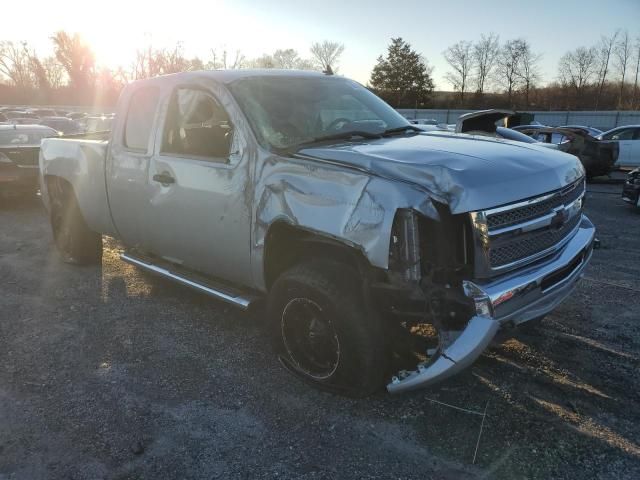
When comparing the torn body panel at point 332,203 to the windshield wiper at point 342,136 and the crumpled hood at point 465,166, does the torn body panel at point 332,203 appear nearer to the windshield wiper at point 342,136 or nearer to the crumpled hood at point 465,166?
the crumpled hood at point 465,166

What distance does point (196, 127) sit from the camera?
155 inches

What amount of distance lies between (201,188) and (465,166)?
1.96 m

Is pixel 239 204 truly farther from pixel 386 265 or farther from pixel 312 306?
pixel 386 265

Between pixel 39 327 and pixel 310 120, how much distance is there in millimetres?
2993

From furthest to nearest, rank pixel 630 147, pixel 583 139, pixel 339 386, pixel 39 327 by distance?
1. pixel 630 147
2. pixel 583 139
3. pixel 39 327
4. pixel 339 386

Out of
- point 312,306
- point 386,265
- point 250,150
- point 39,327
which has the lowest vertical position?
point 39,327

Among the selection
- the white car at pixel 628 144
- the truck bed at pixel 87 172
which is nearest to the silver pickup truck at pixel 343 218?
the truck bed at pixel 87 172

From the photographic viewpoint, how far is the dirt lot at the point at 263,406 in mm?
2740

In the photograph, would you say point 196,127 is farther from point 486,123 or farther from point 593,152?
point 593,152

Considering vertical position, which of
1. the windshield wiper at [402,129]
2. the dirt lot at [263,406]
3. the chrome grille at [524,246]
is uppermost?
the windshield wiper at [402,129]

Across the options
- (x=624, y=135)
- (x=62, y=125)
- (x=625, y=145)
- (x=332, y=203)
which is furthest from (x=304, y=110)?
(x=62, y=125)

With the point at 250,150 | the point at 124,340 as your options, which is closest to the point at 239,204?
the point at 250,150

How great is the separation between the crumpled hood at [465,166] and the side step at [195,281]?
1.16m

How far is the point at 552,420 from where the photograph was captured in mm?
3051
